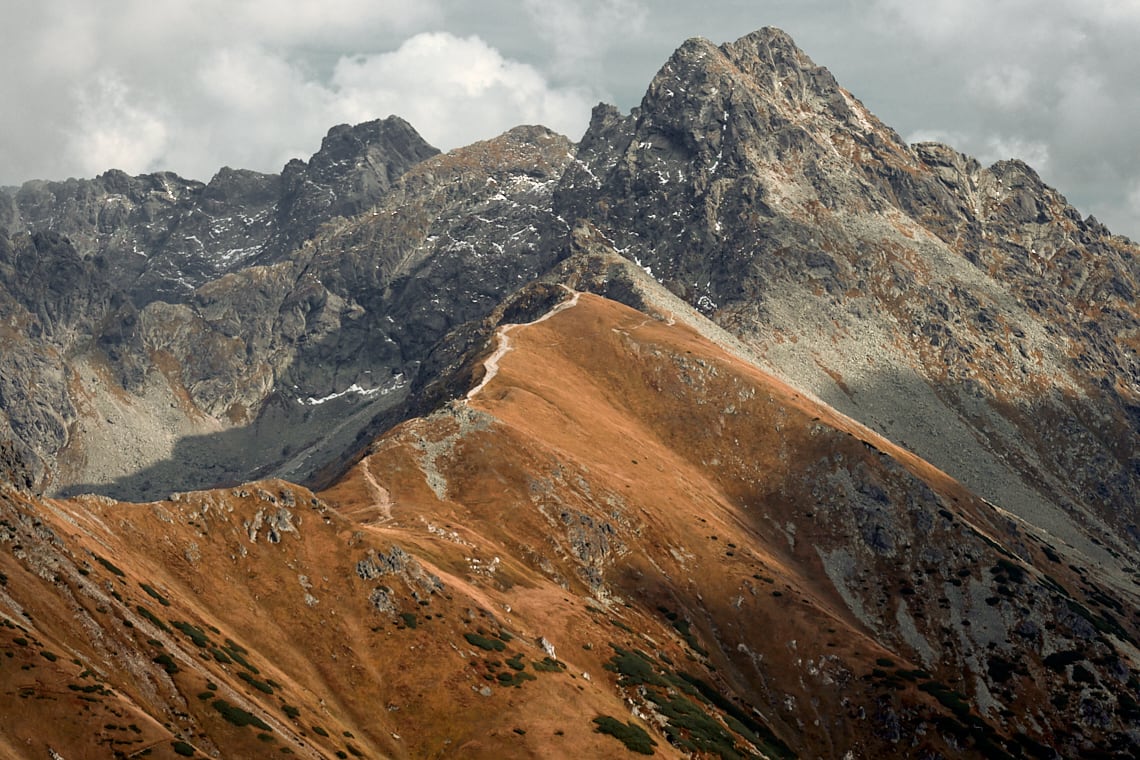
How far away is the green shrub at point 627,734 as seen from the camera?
87.6 m

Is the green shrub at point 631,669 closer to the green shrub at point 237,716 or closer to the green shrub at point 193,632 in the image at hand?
the green shrub at point 193,632

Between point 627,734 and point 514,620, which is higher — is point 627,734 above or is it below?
above

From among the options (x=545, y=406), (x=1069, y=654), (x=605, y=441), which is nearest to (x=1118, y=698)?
(x=1069, y=654)

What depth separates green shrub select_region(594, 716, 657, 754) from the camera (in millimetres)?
87625

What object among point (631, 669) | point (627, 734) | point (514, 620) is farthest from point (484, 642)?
point (631, 669)

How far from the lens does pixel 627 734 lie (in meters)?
88.9

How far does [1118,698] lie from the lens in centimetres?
15338

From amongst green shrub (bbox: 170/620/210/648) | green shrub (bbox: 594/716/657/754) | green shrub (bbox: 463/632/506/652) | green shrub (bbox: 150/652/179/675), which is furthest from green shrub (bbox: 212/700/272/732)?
green shrub (bbox: 594/716/657/754)

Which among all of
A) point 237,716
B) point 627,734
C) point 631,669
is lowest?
point 237,716

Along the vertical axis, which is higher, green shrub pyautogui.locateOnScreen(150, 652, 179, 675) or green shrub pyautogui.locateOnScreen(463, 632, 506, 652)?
green shrub pyautogui.locateOnScreen(463, 632, 506, 652)

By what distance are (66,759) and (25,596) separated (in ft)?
50.2

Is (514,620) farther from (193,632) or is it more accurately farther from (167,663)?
(167,663)

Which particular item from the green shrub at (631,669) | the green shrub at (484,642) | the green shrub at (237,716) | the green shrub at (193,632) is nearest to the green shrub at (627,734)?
the green shrub at (484,642)

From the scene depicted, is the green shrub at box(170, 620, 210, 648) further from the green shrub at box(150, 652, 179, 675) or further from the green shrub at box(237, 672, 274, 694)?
the green shrub at box(150, 652, 179, 675)
